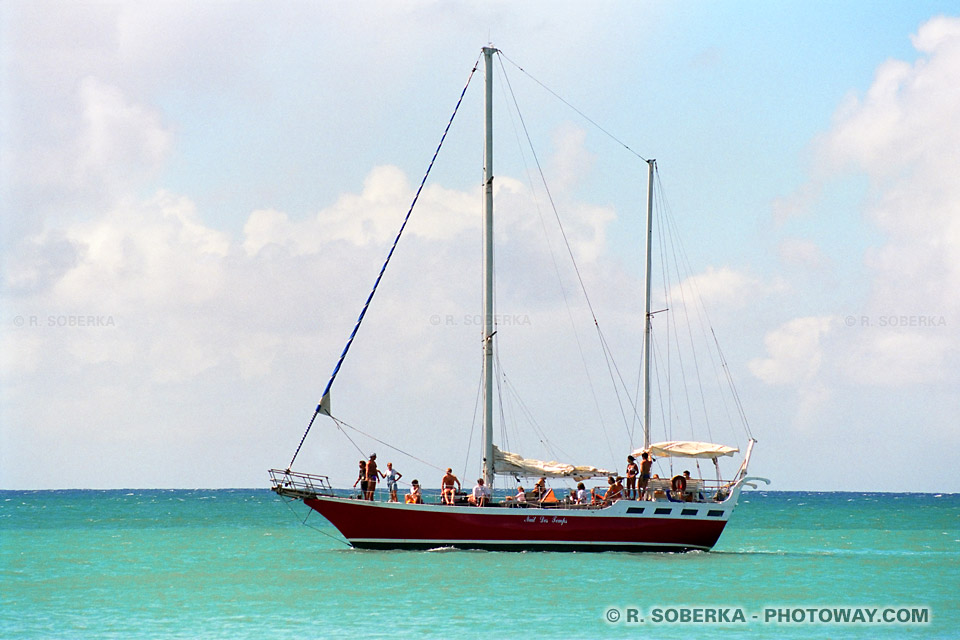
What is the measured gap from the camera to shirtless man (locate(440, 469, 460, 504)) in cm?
3872

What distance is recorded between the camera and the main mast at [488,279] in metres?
38.8

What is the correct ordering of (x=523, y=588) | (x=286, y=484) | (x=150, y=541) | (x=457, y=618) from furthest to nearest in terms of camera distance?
(x=150, y=541) → (x=286, y=484) → (x=523, y=588) → (x=457, y=618)

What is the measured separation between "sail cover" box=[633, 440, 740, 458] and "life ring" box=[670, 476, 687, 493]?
1305 millimetres

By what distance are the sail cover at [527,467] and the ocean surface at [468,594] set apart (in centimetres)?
259

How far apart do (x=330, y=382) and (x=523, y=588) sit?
1026 centimetres

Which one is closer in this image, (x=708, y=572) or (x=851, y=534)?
(x=708, y=572)

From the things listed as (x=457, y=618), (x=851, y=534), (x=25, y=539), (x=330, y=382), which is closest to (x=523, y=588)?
(x=457, y=618)

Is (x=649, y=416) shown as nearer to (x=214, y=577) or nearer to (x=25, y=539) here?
(x=214, y=577)

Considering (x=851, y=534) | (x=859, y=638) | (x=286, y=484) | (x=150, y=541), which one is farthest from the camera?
(x=851, y=534)

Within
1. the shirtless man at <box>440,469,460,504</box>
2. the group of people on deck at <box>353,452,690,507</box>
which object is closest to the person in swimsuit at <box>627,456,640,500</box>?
the group of people on deck at <box>353,452,690,507</box>

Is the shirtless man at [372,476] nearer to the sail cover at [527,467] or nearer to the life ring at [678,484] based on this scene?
the sail cover at [527,467]

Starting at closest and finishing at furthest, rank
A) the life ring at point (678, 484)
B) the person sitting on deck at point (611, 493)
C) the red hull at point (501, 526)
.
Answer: the red hull at point (501, 526) < the person sitting on deck at point (611, 493) < the life ring at point (678, 484)

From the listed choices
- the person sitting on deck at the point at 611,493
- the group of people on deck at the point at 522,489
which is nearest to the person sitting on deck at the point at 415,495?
the group of people on deck at the point at 522,489

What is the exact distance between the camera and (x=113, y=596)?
32.8 m
